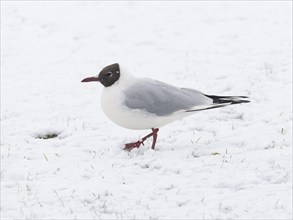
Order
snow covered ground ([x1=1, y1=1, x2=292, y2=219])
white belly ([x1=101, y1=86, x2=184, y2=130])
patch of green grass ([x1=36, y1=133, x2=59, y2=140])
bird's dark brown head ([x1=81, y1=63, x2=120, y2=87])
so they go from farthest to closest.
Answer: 1. patch of green grass ([x1=36, y1=133, x2=59, y2=140])
2. bird's dark brown head ([x1=81, y1=63, x2=120, y2=87])
3. white belly ([x1=101, y1=86, x2=184, y2=130])
4. snow covered ground ([x1=1, y1=1, x2=292, y2=219])

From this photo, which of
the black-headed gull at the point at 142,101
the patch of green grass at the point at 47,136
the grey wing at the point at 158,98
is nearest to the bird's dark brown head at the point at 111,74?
the black-headed gull at the point at 142,101

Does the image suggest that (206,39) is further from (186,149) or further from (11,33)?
(186,149)

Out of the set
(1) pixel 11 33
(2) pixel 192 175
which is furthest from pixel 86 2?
(2) pixel 192 175

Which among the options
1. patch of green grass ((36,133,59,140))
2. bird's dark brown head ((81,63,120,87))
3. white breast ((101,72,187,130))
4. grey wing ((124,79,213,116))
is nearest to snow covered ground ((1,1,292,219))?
patch of green grass ((36,133,59,140))

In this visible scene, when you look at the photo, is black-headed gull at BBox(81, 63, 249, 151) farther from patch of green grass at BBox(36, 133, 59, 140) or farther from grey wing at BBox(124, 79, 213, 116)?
patch of green grass at BBox(36, 133, 59, 140)

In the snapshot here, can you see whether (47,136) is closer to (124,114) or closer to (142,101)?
(124,114)

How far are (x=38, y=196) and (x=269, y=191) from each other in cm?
242

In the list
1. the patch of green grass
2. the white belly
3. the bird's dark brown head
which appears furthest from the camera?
the patch of green grass

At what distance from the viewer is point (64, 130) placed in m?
7.90

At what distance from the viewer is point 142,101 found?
6574 mm

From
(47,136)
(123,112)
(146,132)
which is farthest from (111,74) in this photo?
(47,136)

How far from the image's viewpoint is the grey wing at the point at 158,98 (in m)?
6.58

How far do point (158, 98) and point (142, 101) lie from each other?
8.5 inches

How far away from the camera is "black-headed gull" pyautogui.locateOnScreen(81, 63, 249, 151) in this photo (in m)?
6.57
